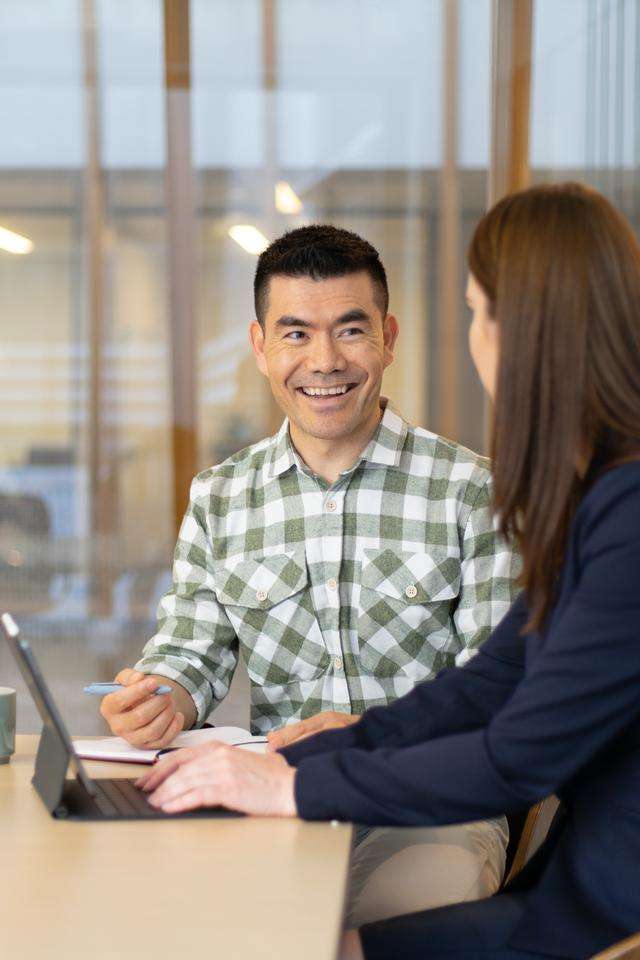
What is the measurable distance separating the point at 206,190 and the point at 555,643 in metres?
2.79

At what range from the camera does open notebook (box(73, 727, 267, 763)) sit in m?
1.59

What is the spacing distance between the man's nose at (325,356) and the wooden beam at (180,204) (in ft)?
5.42

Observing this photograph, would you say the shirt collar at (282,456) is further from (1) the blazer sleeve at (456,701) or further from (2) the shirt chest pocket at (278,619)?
(1) the blazer sleeve at (456,701)

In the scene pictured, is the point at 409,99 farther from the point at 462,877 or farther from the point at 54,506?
the point at 462,877

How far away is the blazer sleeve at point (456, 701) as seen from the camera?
1.52m

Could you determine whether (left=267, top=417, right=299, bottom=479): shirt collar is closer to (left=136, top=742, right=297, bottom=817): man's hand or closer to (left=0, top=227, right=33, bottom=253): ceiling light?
(left=136, top=742, right=297, bottom=817): man's hand

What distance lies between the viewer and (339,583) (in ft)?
6.83

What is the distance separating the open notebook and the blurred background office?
6.48 feet

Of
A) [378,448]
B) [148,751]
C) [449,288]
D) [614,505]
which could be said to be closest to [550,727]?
[614,505]

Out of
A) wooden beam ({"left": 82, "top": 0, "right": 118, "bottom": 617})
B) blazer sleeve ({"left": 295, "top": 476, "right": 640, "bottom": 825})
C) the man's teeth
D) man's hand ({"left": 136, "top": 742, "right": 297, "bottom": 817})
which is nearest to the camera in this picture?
blazer sleeve ({"left": 295, "top": 476, "right": 640, "bottom": 825})

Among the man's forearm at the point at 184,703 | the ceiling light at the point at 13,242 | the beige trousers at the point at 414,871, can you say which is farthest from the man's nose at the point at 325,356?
the ceiling light at the point at 13,242

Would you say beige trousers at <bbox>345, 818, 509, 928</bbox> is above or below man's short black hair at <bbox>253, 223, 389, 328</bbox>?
below

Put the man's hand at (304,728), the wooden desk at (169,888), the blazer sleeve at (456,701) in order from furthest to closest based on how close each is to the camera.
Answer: the man's hand at (304,728) → the blazer sleeve at (456,701) → the wooden desk at (169,888)

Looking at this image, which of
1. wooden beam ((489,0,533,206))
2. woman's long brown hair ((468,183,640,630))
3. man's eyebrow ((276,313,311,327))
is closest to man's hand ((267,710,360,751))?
woman's long brown hair ((468,183,640,630))
